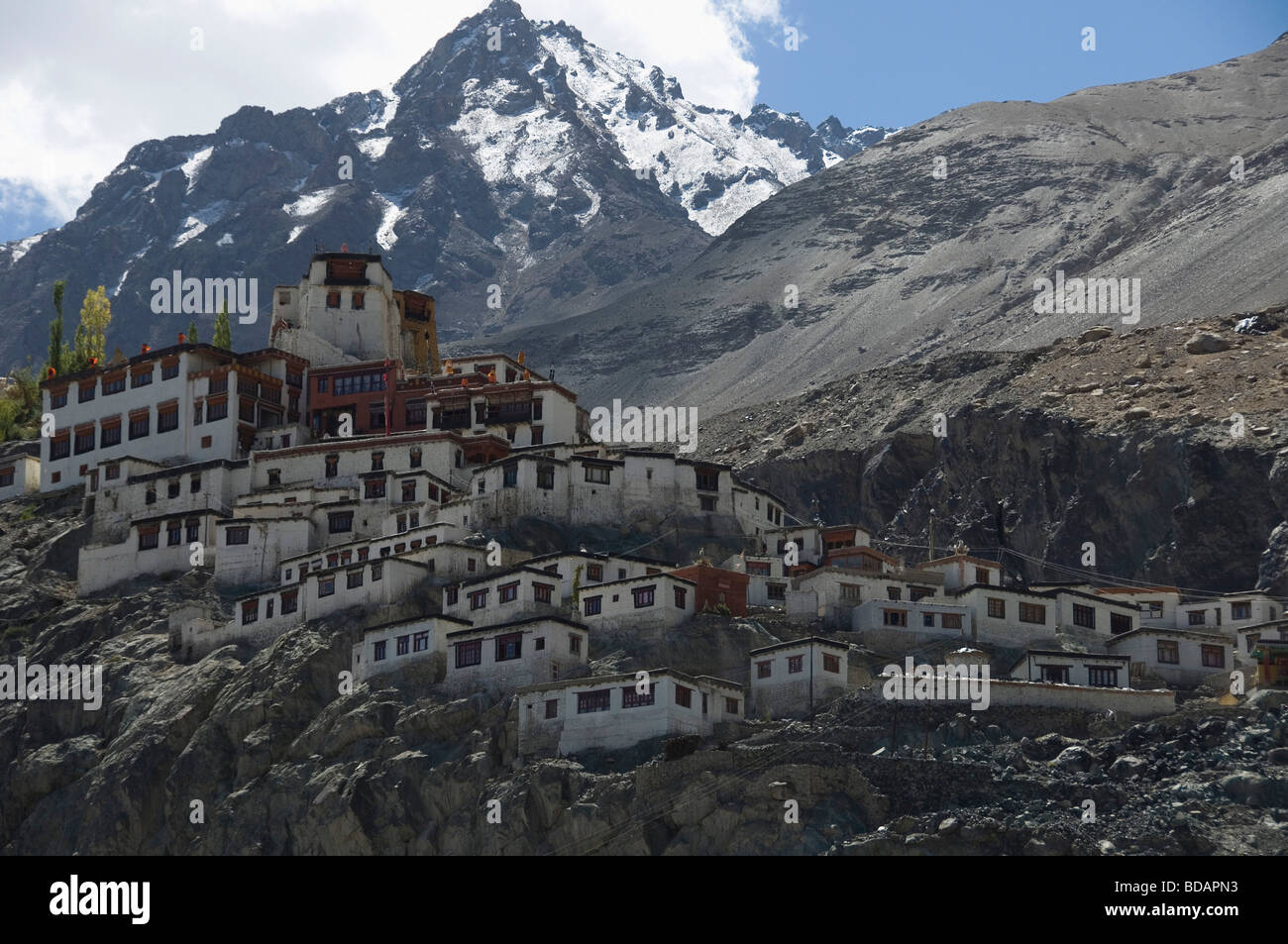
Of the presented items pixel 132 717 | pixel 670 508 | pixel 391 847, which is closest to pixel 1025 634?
pixel 670 508

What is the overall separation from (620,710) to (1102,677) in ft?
62.2

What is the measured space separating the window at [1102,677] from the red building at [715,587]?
47.4ft

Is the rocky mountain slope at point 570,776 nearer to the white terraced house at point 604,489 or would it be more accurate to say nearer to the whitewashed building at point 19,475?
the white terraced house at point 604,489

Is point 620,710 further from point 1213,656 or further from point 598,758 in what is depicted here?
point 1213,656

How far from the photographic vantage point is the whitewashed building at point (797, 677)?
242 feet

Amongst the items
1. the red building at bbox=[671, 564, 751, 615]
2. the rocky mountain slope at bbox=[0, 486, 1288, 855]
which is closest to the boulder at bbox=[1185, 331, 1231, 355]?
the red building at bbox=[671, 564, 751, 615]

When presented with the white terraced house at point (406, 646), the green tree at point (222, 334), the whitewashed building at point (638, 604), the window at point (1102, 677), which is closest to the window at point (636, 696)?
the whitewashed building at point (638, 604)

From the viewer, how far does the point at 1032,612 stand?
3238 inches


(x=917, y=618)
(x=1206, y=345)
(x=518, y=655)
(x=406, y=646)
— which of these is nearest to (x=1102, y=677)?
(x=917, y=618)

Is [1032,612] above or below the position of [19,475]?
below

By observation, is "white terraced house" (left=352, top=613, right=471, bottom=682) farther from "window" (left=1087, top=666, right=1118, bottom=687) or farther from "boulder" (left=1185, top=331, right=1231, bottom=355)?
"boulder" (left=1185, top=331, right=1231, bottom=355)
